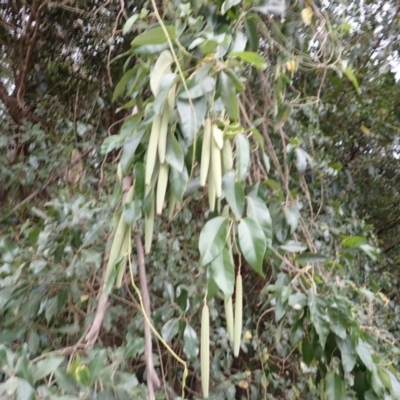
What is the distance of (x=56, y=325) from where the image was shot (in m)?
1.09

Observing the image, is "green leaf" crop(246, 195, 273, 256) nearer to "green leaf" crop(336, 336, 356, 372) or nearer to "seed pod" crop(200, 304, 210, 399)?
"seed pod" crop(200, 304, 210, 399)

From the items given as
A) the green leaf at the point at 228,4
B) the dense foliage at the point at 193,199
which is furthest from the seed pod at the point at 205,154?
the green leaf at the point at 228,4

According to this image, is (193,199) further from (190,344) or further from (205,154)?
(205,154)

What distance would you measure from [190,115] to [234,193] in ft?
0.39

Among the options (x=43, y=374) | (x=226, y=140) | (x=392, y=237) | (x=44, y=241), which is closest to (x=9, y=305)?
(x=44, y=241)

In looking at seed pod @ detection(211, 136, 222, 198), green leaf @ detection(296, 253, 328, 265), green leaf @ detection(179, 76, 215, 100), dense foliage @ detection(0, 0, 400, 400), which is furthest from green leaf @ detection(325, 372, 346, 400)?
green leaf @ detection(179, 76, 215, 100)

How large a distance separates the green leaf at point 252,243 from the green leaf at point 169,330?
1.27 ft

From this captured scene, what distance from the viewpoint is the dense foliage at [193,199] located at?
2.01ft

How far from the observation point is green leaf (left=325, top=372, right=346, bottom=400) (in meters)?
0.78

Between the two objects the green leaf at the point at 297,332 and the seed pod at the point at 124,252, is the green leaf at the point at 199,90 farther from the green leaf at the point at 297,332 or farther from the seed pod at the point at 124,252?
the green leaf at the point at 297,332

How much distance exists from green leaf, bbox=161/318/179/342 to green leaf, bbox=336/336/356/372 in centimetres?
31

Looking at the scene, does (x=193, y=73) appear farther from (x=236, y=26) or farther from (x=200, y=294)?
(x=200, y=294)

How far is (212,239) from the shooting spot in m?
0.57

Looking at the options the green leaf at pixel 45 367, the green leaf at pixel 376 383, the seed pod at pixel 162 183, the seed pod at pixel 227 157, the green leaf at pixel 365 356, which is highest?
the seed pod at pixel 162 183
